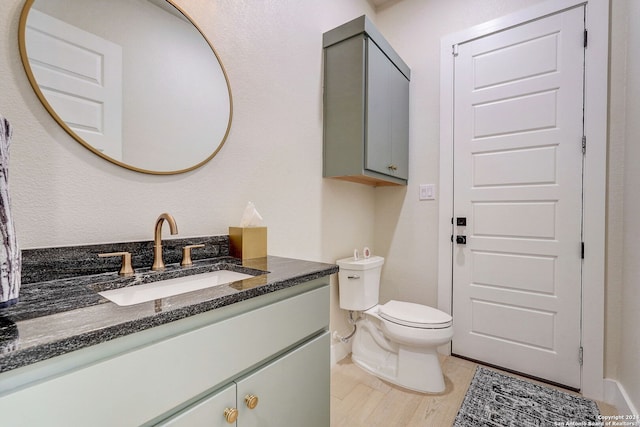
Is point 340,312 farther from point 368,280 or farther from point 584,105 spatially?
point 584,105

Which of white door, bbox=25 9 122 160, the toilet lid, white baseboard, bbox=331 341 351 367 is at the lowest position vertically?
white baseboard, bbox=331 341 351 367

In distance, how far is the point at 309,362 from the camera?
978mm

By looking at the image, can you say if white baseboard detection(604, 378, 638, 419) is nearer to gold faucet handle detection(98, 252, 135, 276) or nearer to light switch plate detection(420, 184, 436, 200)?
light switch plate detection(420, 184, 436, 200)

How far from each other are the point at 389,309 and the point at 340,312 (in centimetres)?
37

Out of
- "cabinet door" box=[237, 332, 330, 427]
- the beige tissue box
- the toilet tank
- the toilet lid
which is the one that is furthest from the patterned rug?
the beige tissue box

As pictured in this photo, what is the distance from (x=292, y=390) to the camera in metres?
0.92

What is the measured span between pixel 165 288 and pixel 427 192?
6.24 feet

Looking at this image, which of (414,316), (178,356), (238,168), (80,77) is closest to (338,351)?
(414,316)

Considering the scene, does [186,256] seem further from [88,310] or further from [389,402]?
[389,402]

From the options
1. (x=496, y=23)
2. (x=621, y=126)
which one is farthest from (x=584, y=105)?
(x=496, y=23)

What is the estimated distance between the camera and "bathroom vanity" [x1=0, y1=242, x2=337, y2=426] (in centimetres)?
45

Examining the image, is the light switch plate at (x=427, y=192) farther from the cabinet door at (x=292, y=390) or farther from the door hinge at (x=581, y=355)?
the cabinet door at (x=292, y=390)

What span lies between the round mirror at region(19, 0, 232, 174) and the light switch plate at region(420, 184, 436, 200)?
1566 mm

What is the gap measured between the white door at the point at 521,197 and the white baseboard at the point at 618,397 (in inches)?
5.2
